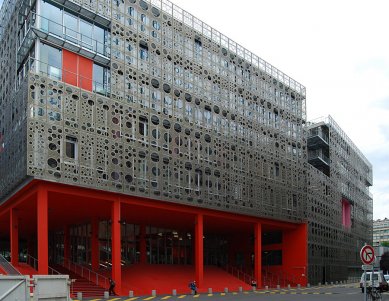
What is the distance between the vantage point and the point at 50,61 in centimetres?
3516

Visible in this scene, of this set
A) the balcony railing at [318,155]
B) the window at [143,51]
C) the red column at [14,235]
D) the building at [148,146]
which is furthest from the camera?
the balcony railing at [318,155]

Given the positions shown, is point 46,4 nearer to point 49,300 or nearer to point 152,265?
point 152,265

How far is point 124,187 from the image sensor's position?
1465 inches

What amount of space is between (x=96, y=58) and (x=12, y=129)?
8629 mm

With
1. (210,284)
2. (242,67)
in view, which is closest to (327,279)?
(210,284)

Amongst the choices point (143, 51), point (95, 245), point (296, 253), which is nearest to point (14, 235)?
point (95, 245)

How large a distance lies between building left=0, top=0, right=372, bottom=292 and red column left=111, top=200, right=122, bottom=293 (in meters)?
0.10

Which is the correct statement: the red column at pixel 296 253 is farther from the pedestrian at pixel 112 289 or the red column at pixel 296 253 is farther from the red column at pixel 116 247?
the pedestrian at pixel 112 289

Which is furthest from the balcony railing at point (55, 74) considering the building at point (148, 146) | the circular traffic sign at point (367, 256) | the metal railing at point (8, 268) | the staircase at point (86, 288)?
the circular traffic sign at point (367, 256)

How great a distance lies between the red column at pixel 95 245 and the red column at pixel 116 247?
8089 millimetres

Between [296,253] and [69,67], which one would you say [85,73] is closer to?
[69,67]

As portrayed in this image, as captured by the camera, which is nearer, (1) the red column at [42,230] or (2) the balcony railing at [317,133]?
(1) the red column at [42,230]

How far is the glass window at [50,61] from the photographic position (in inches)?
1363

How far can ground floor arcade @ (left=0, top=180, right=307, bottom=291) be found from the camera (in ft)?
119
